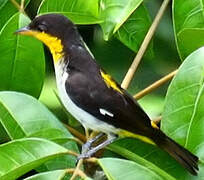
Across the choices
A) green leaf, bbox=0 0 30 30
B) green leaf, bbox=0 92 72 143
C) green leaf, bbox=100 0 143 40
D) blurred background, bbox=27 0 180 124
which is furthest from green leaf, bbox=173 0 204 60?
blurred background, bbox=27 0 180 124

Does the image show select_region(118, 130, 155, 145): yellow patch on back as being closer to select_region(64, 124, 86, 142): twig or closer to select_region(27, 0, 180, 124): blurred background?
select_region(64, 124, 86, 142): twig

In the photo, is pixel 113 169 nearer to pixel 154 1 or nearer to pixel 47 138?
pixel 47 138

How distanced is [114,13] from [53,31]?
0.81ft

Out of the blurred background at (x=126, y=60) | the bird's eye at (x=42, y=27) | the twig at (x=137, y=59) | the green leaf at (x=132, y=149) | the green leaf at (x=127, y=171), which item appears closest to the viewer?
the green leaf at (x=127, y=171)

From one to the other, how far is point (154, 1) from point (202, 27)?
2.09 ft

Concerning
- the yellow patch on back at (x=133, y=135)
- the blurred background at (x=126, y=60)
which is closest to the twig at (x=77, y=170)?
the yellow patch on back at (x=133, y=135)

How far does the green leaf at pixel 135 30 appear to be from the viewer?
1.88 meters

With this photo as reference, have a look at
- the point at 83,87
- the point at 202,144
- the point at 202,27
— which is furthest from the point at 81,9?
the point at 202,144

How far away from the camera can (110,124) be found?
1.72m

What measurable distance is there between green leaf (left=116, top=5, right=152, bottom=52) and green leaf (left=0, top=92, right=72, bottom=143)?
378 mm

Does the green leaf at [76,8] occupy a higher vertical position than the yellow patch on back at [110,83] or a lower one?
higher

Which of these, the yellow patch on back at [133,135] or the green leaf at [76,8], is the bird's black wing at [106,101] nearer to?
the yellow patch on back at [133,135]

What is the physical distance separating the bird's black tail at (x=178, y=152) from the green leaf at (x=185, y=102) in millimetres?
15

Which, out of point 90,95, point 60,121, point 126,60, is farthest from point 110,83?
point 126,60
